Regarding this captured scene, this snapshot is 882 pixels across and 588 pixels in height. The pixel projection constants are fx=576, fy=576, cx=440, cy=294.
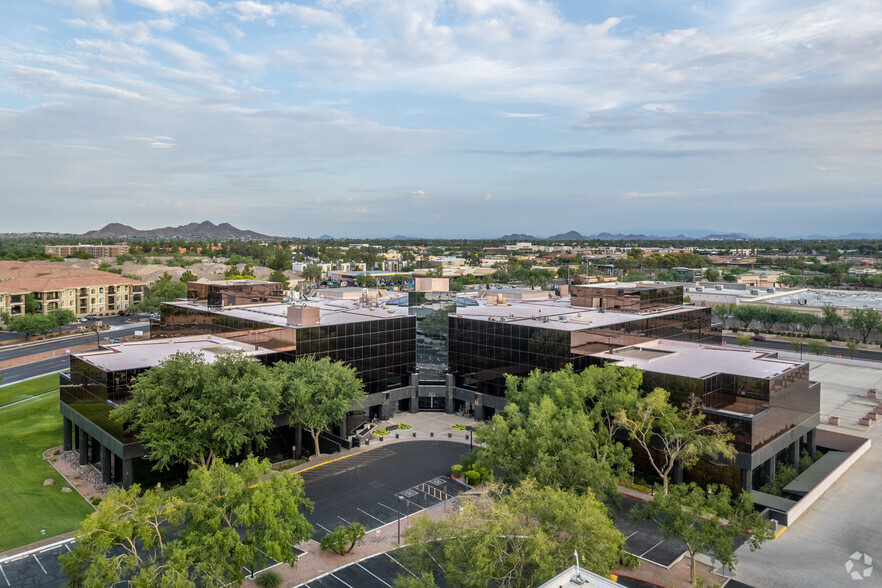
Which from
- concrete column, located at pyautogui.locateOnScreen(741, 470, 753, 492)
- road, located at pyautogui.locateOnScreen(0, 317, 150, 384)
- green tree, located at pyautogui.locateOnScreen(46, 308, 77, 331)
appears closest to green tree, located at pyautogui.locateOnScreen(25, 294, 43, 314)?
green tree, located at pyautogui.locateOnScreen(46, 308, 77, 331)

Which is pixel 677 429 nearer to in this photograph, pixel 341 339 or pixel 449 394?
pixel 449 394

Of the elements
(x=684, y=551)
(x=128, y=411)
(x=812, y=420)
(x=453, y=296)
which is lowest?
(x=684, y=551)

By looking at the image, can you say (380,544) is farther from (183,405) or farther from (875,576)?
(875,576)

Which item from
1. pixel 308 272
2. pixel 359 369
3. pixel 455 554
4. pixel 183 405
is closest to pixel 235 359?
Result: pixel 183 405

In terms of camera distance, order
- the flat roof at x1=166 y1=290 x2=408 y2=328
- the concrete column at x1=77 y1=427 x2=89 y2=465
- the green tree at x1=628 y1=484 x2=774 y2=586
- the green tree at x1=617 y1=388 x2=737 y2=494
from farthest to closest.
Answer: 1. the flat roof at x1=166 y1=290 x2=408 y2=328
2. the concrete column at x1=77 y1=427 x2=89 y2=465
3. the green tree at x1=617 y1=388 x2=737 y2=494
4. the green tree at x1=628 y1=484 x2=774 y2=586

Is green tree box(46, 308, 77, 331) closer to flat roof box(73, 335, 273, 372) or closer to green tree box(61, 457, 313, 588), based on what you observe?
flat roof box(73, 335, 273, 372)

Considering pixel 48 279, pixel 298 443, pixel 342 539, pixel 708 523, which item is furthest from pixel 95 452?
pixel 48 279

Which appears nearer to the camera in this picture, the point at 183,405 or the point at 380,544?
the point at 380,544
